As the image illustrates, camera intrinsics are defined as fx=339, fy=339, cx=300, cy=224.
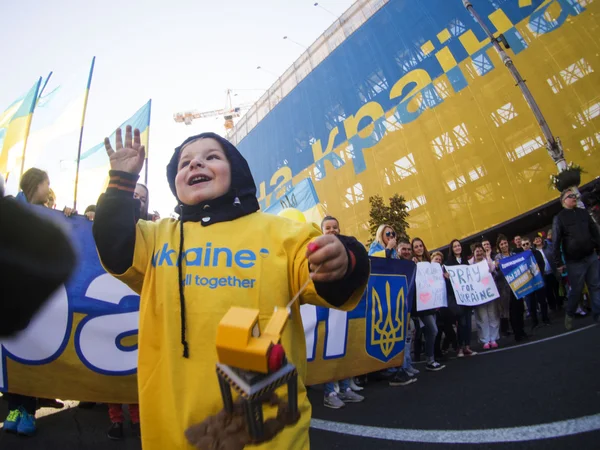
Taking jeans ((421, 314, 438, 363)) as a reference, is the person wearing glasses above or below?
above

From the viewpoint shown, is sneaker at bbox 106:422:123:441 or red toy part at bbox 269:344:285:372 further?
sneaker at bbox 106:422:123:441

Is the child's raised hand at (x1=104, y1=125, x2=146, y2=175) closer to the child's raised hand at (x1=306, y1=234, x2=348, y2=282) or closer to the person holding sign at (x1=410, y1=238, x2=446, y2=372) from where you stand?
the child's raised hand at (x1=306, y1=234, x2=348, y2=282)

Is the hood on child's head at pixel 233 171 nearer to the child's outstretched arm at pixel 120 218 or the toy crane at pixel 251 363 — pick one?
the child's outstretched arm at pixel 120 218

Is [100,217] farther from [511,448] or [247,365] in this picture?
[511,448]

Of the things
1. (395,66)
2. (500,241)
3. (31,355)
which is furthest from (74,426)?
(395,66)

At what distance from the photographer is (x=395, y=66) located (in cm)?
1772

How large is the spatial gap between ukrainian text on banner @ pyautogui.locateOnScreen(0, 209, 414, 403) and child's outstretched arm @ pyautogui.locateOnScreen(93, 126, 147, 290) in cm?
107

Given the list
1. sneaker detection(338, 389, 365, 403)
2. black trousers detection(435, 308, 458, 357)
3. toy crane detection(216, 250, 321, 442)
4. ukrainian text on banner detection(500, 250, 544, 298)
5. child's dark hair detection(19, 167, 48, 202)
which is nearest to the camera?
toy crane detection(216, 250, 321, 442)

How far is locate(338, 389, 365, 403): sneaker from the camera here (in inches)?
134

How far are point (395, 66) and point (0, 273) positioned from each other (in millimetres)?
19816

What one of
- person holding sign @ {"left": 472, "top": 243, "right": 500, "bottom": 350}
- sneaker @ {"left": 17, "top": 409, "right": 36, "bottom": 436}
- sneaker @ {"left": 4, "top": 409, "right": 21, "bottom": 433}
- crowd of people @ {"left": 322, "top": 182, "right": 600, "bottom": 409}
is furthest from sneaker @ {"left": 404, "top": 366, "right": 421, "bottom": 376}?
sneaker @ {"left": 4, "top": 409, "right": 21, "bottom": 433}

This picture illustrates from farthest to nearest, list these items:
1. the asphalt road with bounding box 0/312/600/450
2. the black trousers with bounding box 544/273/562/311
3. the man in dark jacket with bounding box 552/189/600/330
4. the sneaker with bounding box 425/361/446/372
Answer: the black trousers with bounding box 544/273/562/311, the sneaker with bounding box 425/361/446/372, the man in dark jacket with bounding box 552/189/600/330, the asphalt road with bounding box 0/312/600/450

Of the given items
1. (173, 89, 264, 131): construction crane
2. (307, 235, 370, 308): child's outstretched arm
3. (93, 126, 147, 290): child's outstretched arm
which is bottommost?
(307, 235, 370, 308): child's outstretched arm

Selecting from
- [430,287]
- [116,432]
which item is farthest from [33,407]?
[430,287]
